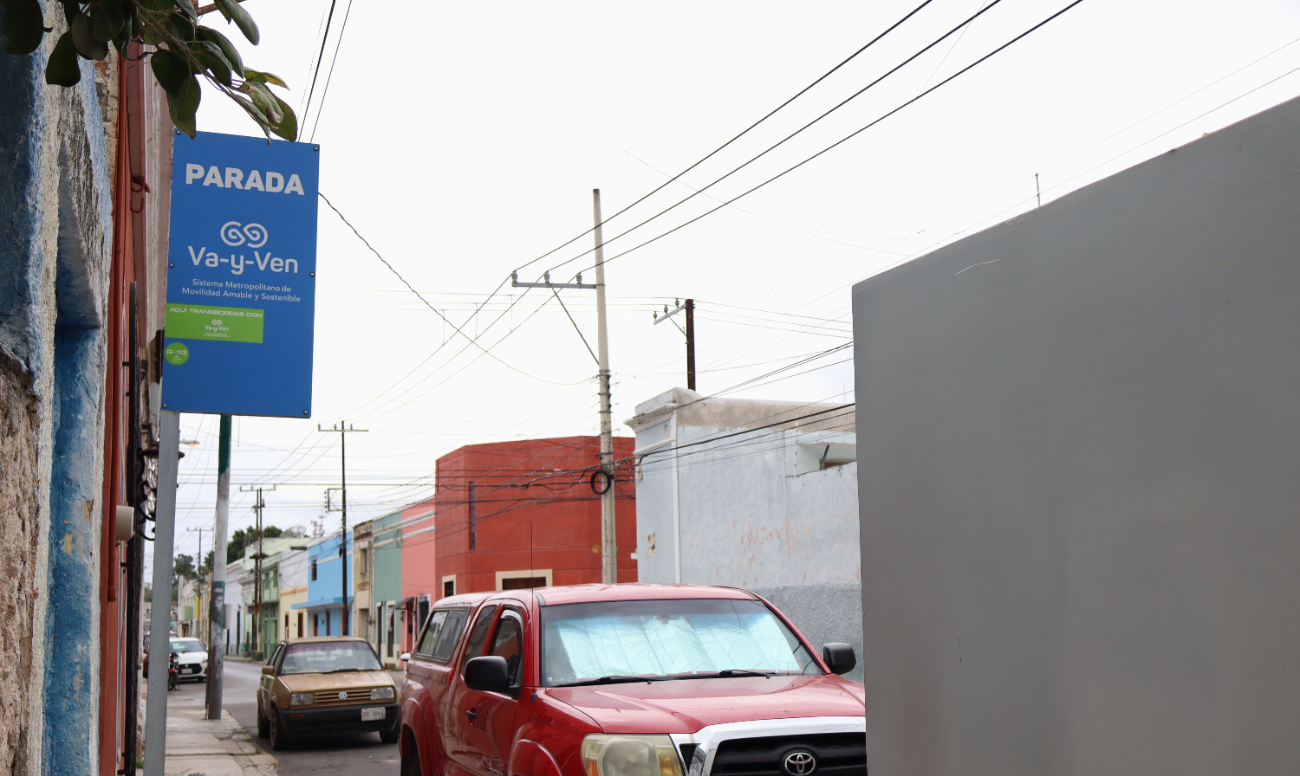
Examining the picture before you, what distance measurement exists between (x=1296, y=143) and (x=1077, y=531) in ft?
2.88

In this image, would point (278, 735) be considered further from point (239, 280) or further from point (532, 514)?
point (532, 514)

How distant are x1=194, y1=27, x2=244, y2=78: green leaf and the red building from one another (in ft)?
114

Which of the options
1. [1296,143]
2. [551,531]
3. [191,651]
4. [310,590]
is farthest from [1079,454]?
[310,590]

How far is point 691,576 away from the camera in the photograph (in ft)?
81.1

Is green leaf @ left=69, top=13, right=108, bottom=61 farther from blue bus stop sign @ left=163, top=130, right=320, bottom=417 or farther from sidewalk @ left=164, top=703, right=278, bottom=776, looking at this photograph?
sidewalk @ left=164, top=703, right=278, bottom=776

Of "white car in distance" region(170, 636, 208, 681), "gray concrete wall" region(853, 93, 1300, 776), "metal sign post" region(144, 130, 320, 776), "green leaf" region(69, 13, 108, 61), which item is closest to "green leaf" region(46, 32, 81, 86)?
"green leaf" region(69, 13, 108, 61)

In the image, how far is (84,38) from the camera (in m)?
1.80

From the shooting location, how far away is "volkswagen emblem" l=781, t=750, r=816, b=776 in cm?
471

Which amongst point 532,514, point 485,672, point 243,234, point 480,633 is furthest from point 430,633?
point 532,514

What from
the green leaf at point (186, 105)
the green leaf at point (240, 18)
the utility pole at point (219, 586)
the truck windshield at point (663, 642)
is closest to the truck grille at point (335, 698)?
the utility pole at point (219, 586)

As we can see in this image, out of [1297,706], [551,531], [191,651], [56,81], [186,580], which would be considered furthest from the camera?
[186,580]

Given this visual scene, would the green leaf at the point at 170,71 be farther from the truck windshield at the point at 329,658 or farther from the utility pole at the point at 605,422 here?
the utility pole at the point at 605,422

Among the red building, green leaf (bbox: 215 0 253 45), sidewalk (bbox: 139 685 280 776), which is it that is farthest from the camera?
the red building

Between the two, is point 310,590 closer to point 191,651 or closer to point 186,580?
point 191,651
